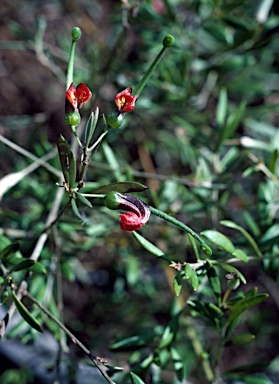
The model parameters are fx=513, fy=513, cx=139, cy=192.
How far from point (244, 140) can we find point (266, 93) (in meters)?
0.37

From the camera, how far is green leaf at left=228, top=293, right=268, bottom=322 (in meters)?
0.68

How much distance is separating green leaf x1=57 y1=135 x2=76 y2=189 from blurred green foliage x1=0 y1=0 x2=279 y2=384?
6 cm

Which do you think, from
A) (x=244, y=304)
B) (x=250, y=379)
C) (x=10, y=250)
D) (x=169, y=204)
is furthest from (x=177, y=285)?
(x=169, y=204)

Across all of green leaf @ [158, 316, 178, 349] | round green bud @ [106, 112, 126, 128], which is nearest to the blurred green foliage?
green leaf @ [158, 316, 178, 349]

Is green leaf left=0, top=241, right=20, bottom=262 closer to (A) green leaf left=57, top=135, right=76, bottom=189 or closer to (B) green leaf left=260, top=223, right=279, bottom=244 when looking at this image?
(A) green leaf left=57, top=135, right=76, bottom=189

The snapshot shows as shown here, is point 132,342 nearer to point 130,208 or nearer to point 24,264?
point 24,264

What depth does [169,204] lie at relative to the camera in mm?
1104

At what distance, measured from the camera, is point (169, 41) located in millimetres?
514

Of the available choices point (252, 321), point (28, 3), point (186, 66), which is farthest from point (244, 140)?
point (28, 3)

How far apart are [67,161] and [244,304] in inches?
12.4

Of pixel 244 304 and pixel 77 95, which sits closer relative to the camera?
pixel 77 95

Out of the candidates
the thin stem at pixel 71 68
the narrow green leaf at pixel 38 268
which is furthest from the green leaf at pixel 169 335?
the thin stem at pixel 71 68

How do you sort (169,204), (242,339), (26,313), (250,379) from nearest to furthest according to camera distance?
(26,313)
(242,339)
(250,379)
(169,204)

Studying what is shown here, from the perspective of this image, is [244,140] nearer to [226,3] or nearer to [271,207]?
[271,207]
